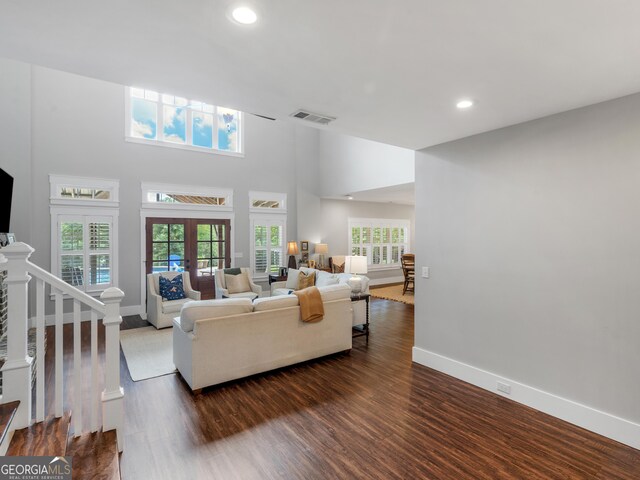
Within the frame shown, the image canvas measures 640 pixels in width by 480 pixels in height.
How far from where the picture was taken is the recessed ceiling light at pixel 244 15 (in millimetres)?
1483

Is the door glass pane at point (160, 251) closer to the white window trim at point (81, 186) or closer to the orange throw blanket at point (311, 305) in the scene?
the white window trim at point (81, 186)

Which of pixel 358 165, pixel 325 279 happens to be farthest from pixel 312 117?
pixel 358 165

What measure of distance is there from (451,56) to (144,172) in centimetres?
631

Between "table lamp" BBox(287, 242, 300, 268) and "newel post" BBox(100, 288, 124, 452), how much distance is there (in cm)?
592

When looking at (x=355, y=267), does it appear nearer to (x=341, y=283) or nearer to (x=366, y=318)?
(x=341, y=283)

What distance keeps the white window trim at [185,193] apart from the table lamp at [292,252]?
1.71 metres

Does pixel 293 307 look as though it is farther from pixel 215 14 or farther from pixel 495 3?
pixel 495 3

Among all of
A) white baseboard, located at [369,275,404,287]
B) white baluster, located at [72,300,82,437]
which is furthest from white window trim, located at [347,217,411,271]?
white baluster, located at [72,300,82,437]

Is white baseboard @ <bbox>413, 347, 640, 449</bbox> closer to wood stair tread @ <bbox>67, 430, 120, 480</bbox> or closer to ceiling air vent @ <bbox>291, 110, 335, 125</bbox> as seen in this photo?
ceiling air vent @ <bbox>291, 110, 335, 125</bbox>

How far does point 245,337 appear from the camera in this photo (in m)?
3.40

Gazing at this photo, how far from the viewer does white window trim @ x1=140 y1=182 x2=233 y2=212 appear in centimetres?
652

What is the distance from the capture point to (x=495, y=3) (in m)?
1.44

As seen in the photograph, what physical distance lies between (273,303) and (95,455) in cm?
195

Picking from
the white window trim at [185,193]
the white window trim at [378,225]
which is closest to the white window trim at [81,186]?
the white window trim at [185,193]
